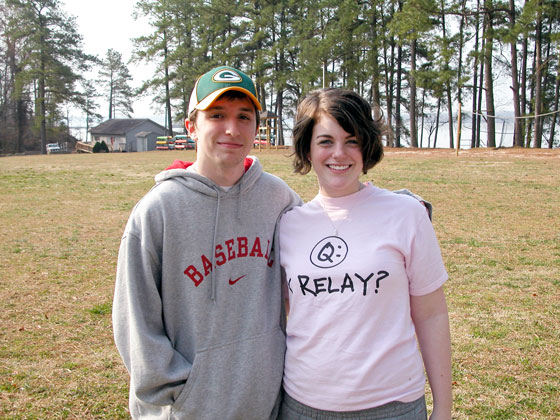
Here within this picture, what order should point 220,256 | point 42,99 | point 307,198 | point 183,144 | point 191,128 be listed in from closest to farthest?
point 220,256 → point 191,128 → point 307,198 → point 42,99 → point 183,144

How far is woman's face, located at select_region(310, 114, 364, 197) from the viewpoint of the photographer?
194 cm

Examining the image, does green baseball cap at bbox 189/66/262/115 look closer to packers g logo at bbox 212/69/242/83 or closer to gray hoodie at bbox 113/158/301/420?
packers g logo at bbox 212/69/242/83

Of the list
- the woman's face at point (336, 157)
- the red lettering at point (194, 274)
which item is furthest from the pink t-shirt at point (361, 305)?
the red lettering at point (194, 274)

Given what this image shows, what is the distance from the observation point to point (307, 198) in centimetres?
1208

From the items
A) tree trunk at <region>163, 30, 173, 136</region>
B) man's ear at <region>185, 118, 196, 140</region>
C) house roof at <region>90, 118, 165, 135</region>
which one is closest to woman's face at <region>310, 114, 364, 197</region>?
man's ear at <region>185, 118, 196, 140</region>

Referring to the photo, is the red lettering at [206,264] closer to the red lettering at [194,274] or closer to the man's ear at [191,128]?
the red lettering at [194,274]

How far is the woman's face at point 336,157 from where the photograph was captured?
1936 mm

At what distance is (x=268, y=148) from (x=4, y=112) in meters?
31.8

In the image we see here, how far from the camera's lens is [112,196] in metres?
13.8

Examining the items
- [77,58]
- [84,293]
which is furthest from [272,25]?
[84,293]

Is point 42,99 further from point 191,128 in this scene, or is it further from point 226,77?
point 226,77

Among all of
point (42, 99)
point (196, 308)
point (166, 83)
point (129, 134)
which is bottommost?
point (196, 308)

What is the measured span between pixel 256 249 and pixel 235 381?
0.48m

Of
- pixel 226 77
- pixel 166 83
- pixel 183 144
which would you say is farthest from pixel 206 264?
pixel 166 83
